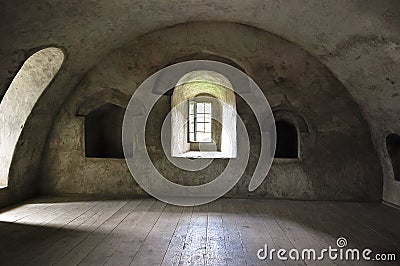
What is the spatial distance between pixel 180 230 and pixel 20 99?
3118mm

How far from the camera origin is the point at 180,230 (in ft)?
13.6

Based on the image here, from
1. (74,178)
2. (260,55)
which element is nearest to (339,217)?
(260,55)

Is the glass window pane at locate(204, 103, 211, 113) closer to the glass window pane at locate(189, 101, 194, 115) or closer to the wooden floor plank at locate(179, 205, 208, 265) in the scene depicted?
the glass window pane at locate(189, 101, 194, 115)

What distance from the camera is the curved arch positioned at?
17.2ft

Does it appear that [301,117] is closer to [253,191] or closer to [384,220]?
[253,191]

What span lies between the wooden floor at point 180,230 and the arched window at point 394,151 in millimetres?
562

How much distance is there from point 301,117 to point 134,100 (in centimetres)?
270

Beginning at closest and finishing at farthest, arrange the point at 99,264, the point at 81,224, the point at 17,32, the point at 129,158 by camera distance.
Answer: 1. the point at 99,264
2. the point at 17,32
3. the point at 81,224
4. the point at 129,158

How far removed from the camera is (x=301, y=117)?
235 inches

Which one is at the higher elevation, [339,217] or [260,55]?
[260,55]

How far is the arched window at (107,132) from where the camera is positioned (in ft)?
22.6

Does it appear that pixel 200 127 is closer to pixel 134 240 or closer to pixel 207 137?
pixel 207 137

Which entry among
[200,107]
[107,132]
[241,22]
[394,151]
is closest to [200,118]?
[200,107]

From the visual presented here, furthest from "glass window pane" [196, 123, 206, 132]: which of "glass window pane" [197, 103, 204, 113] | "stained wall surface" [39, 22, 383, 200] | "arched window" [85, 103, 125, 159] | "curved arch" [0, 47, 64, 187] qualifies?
"curved arch" [0, 47, 64, 187]
